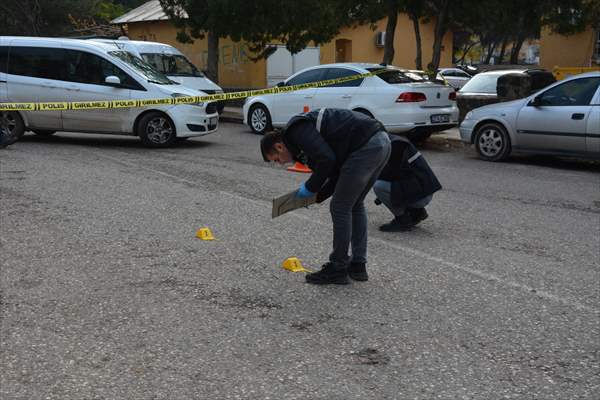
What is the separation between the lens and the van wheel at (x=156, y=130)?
12.6m

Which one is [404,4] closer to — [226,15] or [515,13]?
[515,13]

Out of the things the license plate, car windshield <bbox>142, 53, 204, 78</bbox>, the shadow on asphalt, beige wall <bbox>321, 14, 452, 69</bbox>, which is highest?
beige wall <bbox>321, 14, 452, 69</bbox>

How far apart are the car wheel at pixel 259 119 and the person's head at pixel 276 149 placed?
1069 centimetres

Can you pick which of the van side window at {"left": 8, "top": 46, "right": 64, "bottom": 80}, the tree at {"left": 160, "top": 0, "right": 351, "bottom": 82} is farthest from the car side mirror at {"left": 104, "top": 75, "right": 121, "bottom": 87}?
the tree at {"left": 160, "top": 0, "right": 351, "bottom": 82}

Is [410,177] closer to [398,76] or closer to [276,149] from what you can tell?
[276,149]

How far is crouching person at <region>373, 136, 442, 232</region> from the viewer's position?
6.53 metres

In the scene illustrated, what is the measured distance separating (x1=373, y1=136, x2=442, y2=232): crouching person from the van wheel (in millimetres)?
6663

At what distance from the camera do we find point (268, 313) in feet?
15.1

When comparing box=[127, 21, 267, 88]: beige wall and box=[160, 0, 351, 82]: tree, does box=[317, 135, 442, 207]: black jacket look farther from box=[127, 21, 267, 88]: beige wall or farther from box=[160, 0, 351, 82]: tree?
box=[127, 21, 267, 88]: beige wall

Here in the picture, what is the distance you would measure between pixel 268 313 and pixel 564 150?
789 centimetres

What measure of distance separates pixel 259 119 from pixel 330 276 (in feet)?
35.2

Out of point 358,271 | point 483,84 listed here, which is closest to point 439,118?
point 483,84

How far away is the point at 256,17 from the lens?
20609mm

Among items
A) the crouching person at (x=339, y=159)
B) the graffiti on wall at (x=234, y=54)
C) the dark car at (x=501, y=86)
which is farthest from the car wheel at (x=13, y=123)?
the graffiti on wall at (x=234, y=54)
